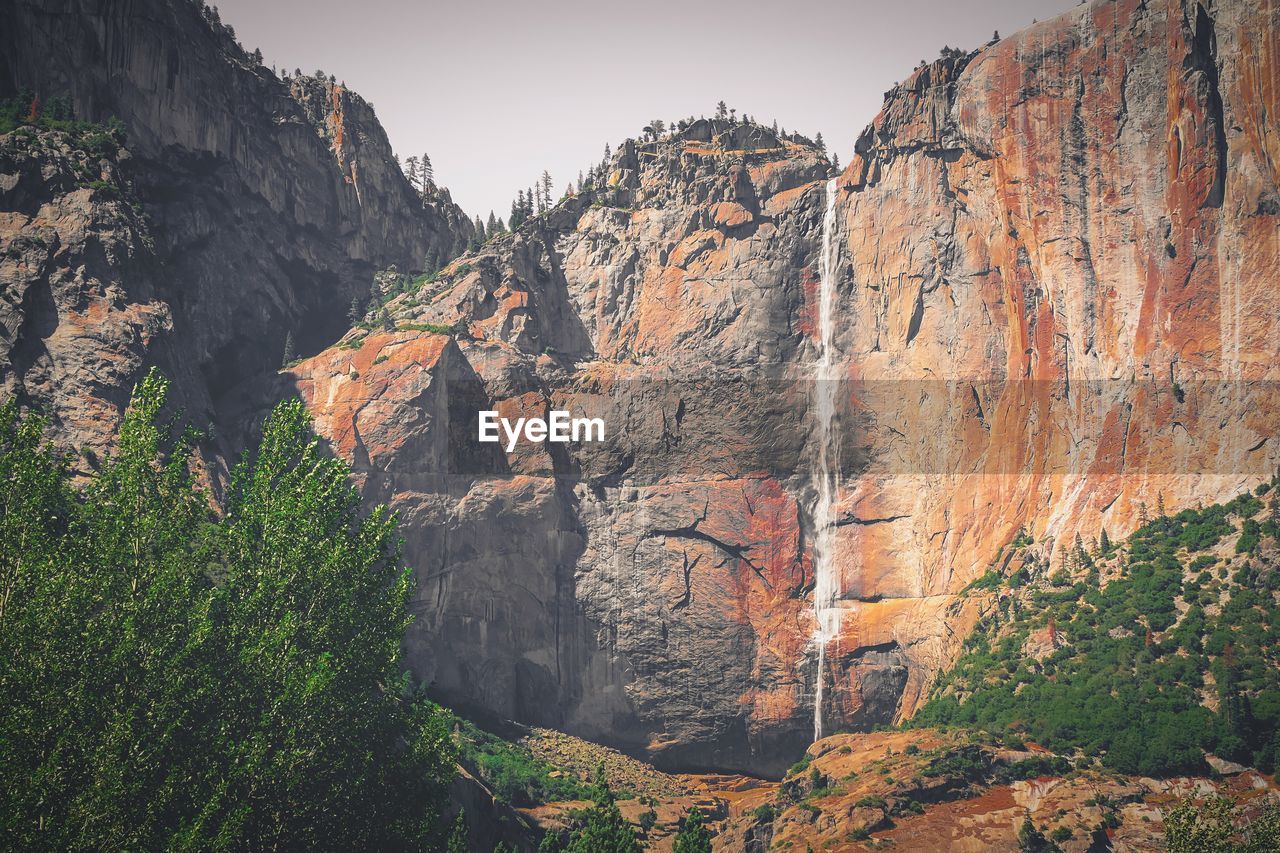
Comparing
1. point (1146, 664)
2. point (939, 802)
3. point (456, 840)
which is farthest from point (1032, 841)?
point (456, 840)

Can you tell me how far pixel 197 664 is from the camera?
48.0 m

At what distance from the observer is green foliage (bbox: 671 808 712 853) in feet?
217

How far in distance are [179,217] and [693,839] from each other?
63.6m

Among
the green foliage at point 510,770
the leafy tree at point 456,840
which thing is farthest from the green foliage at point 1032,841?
the green foliage at point 510,770

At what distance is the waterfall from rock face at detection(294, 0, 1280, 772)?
0.84m

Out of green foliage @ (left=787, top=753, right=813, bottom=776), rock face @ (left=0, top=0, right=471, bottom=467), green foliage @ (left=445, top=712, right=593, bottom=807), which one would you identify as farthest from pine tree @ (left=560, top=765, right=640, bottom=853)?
rock face @ (left=0, top=0, right=471, bottom=467)

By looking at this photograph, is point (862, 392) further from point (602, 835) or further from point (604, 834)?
point (602, 835)

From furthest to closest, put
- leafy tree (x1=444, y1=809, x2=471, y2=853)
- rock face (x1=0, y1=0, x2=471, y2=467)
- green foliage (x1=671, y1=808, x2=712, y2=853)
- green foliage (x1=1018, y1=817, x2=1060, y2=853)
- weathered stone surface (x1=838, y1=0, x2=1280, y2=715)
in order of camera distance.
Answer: weathered stone surface (x1=838, y1=0, x2=1280, y2=715) < rock face (x1=0, y1=0, x2=471, y2=467) < green foliage (x1=671, y1=808, x2=712, y2=853) < green foliage (x1=1018, y1=817, x2=1060, y2=853) < leafy tree (x1=444, y1=809, x2=471, y2=853)

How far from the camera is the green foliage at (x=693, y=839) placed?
6600 cm

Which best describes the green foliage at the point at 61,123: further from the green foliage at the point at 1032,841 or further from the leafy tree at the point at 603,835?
the green foliage at the point at 1032,841

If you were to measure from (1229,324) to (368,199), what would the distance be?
77.8 metres

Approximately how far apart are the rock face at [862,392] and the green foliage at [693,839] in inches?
828

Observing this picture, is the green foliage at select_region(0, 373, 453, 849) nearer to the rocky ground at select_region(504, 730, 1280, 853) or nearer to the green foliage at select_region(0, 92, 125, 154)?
the rocky ground at select_region(504, 730, 1280, 853)

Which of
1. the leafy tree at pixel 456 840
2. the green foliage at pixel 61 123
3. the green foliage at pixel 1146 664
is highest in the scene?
the green foliage at pixel 61 123
